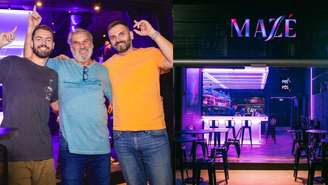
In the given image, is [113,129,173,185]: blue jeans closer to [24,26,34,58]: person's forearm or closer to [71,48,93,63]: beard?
[71,48,93,63]: beard

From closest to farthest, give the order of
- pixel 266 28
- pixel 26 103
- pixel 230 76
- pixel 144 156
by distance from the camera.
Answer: pixel 26 103
pixel 144 156
pixel 266 28
pixel 230 76

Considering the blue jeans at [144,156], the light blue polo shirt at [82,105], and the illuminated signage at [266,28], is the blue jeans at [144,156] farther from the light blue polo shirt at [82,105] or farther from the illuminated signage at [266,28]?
the illuminated signage at [266,28]

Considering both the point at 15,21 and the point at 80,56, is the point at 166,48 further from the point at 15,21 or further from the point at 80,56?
the point at 15,21

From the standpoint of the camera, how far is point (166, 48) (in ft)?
11.9

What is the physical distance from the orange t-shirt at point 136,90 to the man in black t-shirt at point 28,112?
455 millimetres


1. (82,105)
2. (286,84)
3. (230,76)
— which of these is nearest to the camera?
(82,105)

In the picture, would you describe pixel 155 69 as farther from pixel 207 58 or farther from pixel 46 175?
pixel 46 175

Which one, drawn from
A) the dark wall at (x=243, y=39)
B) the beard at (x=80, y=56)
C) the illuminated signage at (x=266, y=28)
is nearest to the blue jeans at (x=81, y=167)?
the beard at (x=80, y=56)

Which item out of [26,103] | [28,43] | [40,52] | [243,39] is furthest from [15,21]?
[243,39]

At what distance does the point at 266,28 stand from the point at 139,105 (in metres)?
1.55

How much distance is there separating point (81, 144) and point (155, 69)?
81cm

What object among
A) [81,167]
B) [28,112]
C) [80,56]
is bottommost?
[81,167]

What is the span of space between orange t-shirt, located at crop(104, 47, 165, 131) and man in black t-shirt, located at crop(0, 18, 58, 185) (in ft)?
1.49

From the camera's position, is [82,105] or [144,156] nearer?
[82,105]
